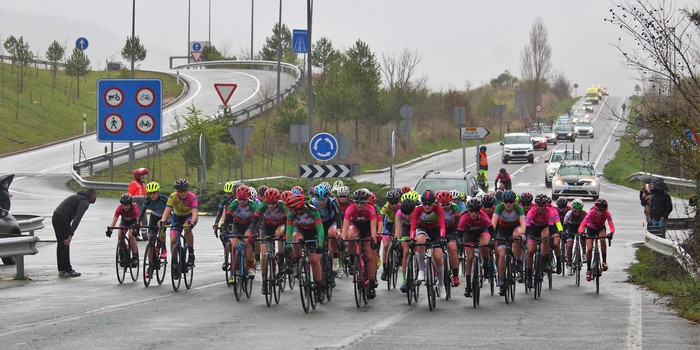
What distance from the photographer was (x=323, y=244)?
53.7ft

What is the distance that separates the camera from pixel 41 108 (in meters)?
71.4

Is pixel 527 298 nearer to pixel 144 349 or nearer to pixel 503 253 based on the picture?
pixel 503 253

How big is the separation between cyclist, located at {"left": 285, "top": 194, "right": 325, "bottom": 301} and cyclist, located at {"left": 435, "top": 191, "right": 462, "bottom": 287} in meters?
1.95

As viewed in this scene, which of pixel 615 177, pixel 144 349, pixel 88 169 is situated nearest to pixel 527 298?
pixel 144 349

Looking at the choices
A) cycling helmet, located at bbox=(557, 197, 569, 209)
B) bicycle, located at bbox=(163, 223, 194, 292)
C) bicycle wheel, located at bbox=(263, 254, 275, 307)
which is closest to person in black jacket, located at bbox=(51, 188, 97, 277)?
Result: bicycle, located at bbox=(163, 223, 194, 292)

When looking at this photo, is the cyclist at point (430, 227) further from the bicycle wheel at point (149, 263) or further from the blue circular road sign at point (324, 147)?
the blue circular road sign at point (324, 147)

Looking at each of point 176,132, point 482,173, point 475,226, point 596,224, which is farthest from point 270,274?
point 176,132

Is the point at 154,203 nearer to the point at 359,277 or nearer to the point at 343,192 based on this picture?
the point at 343,192

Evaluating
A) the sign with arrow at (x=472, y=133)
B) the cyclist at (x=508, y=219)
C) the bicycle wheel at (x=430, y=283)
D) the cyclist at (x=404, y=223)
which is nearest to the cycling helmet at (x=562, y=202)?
the cyclist at (x=508, y=219)

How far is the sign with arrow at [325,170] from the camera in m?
31.3

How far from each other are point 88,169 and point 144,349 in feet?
130

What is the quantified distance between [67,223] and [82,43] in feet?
199

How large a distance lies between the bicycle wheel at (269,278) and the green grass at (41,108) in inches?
1783

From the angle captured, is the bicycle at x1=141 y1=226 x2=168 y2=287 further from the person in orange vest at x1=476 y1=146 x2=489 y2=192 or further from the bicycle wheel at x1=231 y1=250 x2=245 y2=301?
the person in orange vest at x1=476 y1=146 x2=489 y2=192
